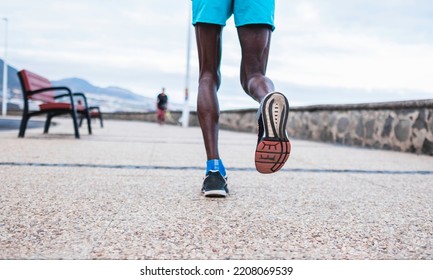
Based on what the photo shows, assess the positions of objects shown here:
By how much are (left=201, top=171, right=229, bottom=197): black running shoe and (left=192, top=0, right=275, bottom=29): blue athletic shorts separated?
2.17 ft

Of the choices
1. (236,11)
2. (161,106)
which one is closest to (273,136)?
(236,11)

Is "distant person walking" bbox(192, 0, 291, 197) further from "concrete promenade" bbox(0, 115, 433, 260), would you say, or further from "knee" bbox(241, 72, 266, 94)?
"concrete promenade" bbox(0, 115, 433, 260)

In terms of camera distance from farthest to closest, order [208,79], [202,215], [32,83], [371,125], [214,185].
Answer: [371,125] < [32,83] < [208,79] < [214,185] < [202,215]

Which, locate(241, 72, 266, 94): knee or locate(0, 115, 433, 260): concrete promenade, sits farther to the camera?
locate(241, 72, 266, 94): knee

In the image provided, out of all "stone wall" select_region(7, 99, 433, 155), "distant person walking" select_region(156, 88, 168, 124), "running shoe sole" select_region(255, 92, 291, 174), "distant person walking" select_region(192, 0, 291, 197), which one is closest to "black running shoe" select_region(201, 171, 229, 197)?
"distant person walking" select_region(192, 0, 291, 197)

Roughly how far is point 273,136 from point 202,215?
381 mm

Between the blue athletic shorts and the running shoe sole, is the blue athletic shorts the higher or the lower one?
the higher one

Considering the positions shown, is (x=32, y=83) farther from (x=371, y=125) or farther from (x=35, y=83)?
(x=371, y=125)

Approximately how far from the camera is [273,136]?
1.54 meters

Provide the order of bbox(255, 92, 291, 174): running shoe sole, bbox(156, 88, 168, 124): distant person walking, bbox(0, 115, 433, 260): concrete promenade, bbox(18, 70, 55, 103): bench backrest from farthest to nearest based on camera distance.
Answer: bbox(156, 88, 168, 124): distant person walking < bbox(18, 70, 55, 103): bench backrest < bbox(255, 92, 291, 174): running shoe sole < bbox(0, 115, 433, 260): concrete promenade

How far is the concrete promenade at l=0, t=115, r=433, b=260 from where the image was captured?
112cm

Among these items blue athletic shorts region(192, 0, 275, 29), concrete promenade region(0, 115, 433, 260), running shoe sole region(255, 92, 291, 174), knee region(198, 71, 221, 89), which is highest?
blue athletic shorts region(192, 0, 275, 29)

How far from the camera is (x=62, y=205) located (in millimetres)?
1597
